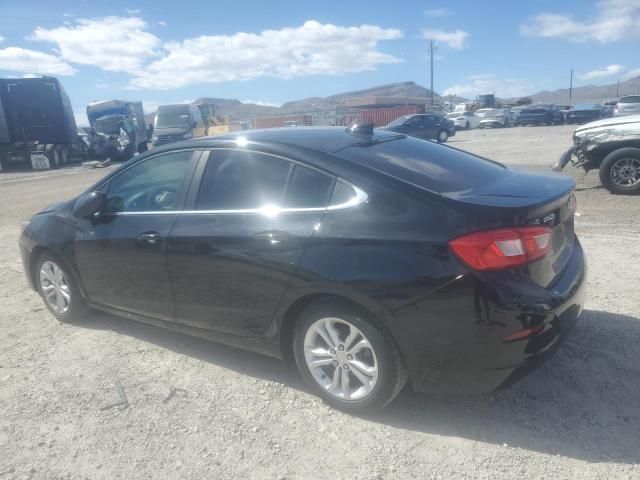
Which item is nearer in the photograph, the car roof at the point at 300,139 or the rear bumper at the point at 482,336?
the rear bumper at the point at 482,336

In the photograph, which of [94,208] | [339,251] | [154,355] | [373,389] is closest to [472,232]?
[339,251]

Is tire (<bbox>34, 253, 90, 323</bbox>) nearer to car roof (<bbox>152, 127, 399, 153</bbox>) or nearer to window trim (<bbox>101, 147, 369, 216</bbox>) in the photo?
window trim (<bbox>101, 147, 369, 216</bbox>)

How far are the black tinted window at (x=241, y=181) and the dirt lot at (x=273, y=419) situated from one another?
Result: 117 cm

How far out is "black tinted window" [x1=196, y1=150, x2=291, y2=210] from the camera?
10.4ft

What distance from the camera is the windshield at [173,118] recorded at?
95.7 feet

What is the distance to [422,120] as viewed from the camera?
29.0 m

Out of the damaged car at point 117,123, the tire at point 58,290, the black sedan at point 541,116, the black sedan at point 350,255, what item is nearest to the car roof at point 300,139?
the black sedan at point 350,255

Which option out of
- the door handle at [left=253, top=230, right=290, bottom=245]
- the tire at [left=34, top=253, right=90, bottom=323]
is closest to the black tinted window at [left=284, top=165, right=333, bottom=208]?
the door handle at [left=253, top=230, right=290, bottom=245]

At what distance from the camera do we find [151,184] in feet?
12.8

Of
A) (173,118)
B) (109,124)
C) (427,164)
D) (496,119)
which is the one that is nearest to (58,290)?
(427,164)

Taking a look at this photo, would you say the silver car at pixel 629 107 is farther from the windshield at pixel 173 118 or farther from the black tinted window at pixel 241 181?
the black tinted window at pixel 241 181

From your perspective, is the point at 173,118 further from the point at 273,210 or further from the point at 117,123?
the point at 273,210

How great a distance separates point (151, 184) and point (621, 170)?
7.56 meters

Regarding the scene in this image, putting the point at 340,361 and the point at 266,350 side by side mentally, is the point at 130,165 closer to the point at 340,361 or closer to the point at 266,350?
the point at 266,350
